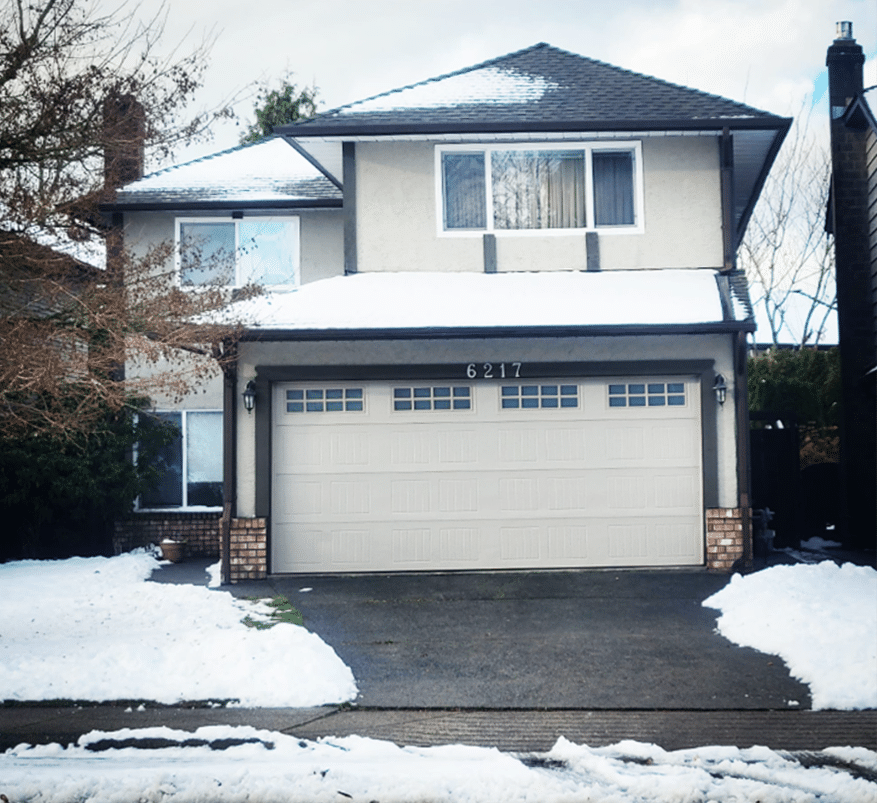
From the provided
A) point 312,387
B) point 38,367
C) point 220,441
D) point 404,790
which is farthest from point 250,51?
point 404,790

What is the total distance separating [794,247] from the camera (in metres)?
27.3

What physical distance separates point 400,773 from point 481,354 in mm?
6907

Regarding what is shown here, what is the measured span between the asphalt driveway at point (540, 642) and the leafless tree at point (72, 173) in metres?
3.38

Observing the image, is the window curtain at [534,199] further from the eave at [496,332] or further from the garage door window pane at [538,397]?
the garage door window pane at [538,397]

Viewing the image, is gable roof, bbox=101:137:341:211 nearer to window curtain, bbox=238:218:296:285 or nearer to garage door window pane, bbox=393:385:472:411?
window curtain, bbox=238:218:296:285

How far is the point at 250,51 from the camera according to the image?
11.4 meters

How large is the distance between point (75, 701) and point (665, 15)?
10729 mm

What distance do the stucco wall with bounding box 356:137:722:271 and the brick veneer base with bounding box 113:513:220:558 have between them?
5211 millimetres

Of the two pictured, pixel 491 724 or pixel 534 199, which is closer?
pixel 491 724

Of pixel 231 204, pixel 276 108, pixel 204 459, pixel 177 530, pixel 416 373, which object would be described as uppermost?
pixel 276 108

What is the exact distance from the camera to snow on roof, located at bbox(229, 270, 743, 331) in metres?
10.9

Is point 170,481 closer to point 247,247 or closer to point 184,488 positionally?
point 184,488

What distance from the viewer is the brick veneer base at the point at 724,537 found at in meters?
10.9

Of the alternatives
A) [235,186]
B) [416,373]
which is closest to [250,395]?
[416,373]
